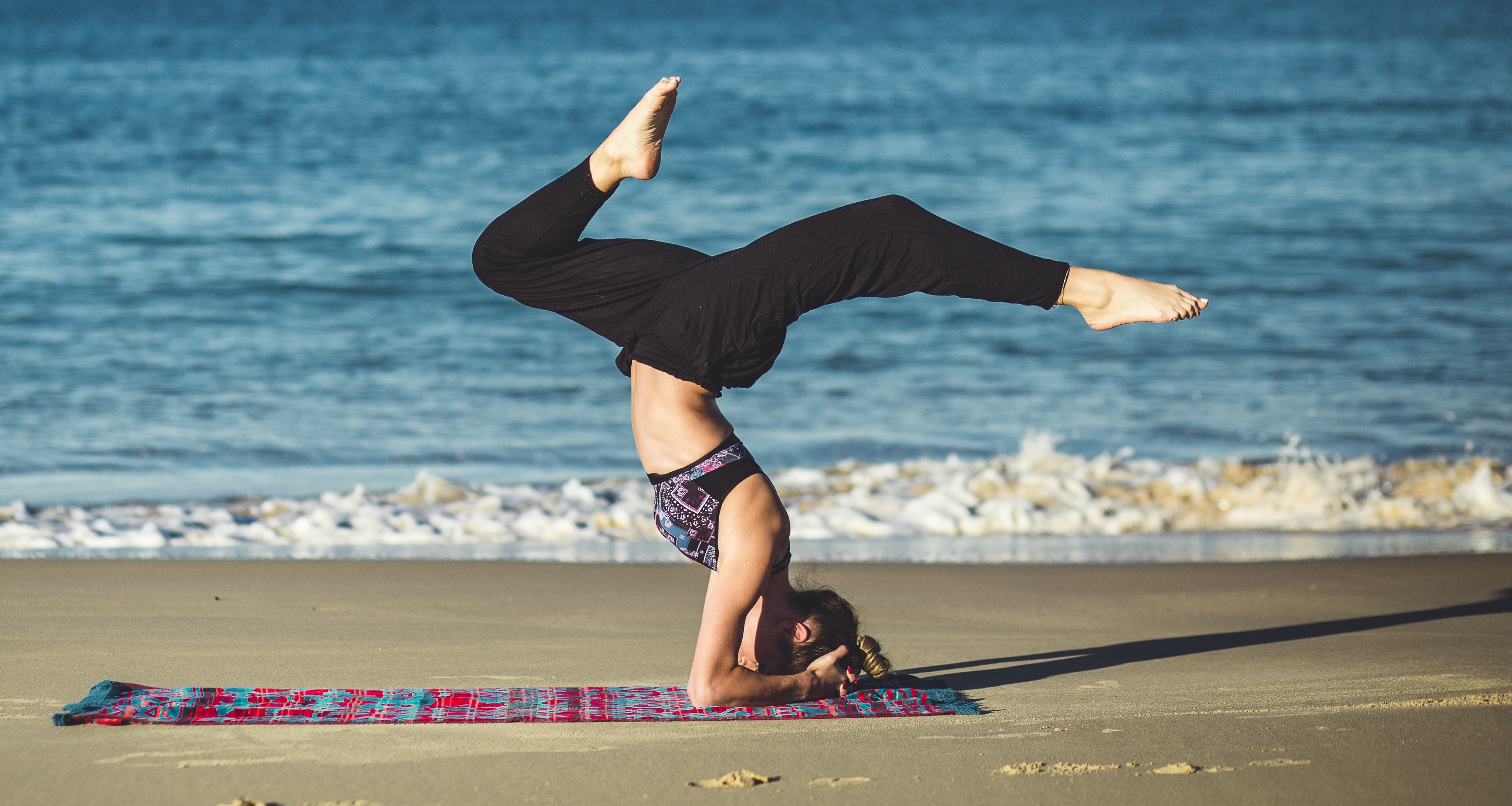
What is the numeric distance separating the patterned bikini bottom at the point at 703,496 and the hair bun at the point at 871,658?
0.37 meters

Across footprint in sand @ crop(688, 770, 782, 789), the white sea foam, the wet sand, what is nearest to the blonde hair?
the wet sand

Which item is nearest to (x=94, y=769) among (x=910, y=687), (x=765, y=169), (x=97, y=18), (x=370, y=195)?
(x=910, y=687)

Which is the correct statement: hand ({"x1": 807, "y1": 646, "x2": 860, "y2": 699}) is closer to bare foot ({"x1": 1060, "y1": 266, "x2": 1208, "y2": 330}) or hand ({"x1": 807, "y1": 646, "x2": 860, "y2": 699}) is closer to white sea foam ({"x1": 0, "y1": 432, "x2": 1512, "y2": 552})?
bare foot ({"x1": 1060, "y1": 266, "x2": 1208, "y2": 330})

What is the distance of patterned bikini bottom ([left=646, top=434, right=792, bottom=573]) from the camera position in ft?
11.7

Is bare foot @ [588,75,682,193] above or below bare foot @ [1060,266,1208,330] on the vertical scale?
above

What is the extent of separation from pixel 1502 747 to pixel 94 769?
3.56m

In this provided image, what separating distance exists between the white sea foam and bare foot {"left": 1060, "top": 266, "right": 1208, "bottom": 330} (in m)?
3.32

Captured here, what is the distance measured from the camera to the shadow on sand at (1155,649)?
4.27 m

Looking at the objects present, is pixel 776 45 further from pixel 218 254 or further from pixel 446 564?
pixel 446 564

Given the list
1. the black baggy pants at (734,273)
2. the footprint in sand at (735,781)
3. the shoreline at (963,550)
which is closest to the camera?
the footprint in sand at (735,781)

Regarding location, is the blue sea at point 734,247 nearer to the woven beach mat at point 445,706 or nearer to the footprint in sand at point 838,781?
the woven beach mat at point 445,706

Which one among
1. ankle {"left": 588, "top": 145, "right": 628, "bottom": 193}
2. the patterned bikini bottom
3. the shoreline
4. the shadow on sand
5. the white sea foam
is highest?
ankle {"left": 588, "top": 145, "right": 628, "bottom": 193}

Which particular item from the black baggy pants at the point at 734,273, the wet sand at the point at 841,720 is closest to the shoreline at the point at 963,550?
the wet sand at the point at 841,720

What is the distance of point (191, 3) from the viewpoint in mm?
56719
